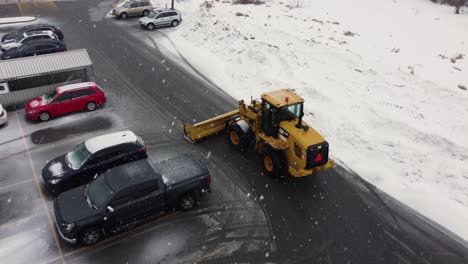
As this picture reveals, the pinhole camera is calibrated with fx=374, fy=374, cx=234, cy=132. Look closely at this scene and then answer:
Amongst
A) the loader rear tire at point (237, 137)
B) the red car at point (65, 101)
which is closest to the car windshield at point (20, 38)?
the red car at point (65, 101)

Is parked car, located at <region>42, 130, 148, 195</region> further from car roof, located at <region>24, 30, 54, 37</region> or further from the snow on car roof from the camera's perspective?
car roof, located at <region>24, 30, 54, 37</region>

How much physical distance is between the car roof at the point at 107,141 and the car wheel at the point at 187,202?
3.58 metres

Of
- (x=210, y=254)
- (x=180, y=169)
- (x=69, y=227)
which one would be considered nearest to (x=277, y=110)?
(x=180, y=169)

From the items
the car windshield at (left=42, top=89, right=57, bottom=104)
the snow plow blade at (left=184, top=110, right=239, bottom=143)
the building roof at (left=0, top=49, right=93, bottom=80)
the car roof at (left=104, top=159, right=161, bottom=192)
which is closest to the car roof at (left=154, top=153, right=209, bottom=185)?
the car roof at (left=104, top=159, right=161, bottom=192)

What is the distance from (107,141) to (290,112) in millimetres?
7282

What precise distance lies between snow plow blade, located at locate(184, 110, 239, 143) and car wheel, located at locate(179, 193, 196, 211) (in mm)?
4401

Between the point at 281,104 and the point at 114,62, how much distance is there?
1646 centimetres

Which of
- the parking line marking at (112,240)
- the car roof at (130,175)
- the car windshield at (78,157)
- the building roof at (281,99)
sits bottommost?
the parking line marking at (112,240)

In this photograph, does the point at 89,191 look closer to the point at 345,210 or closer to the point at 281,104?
the point at 281,104

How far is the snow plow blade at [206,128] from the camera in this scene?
17.1 metres

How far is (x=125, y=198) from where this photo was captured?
476 inches

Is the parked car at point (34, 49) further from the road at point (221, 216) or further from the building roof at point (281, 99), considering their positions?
the building roof at point (281, 99)

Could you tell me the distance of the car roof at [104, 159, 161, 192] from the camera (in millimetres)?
12234

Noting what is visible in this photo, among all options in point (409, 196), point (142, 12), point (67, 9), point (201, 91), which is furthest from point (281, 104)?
point (67, 9)
